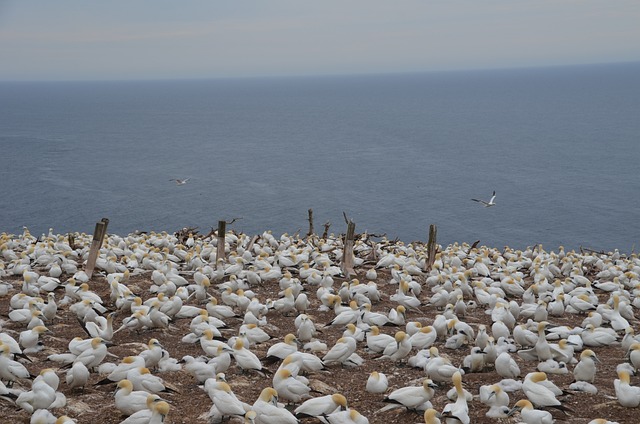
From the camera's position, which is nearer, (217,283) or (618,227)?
(217,283)

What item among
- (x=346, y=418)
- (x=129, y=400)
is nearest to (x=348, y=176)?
(x=129, y=400)

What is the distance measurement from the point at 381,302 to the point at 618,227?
1976 inches

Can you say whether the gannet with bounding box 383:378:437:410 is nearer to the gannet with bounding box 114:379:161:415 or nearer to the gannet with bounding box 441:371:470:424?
the gannet with bounding box 441:371:470:424

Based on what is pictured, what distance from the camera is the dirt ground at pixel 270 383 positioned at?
9.17m

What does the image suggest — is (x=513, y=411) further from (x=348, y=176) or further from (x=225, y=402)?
(x=348, y=176)

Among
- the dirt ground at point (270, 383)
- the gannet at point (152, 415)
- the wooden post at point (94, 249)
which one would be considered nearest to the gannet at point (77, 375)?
the dirt ground at point (270, 383)

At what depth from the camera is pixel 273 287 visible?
17781 millimetres

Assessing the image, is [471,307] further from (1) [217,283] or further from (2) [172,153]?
(2) [172,153]

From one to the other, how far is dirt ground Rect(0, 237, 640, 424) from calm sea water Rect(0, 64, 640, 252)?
4453 cm

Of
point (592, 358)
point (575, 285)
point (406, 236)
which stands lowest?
point (406, 236)

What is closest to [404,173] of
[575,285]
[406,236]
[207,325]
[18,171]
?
[406,236]

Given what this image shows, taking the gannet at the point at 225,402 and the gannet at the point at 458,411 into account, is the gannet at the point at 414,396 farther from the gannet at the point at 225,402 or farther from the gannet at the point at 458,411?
the gannet at the point at 225,402

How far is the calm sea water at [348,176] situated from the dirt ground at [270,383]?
146ft

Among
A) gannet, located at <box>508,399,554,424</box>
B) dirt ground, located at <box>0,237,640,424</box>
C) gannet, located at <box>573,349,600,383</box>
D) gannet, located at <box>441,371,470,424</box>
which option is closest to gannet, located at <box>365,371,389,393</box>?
dirt ground, located at <box>0,237,640,424</box>
